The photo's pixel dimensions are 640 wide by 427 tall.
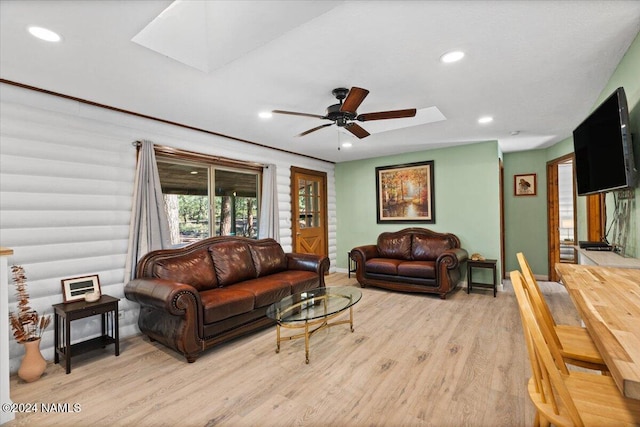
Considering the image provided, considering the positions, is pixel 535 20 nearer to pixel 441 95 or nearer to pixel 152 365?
pixel 441 95

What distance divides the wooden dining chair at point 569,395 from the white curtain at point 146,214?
11.6ft

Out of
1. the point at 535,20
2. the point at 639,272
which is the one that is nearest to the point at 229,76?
the point at 535,20

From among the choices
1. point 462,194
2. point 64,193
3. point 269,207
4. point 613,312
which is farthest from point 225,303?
point 462,194

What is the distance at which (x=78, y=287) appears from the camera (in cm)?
291

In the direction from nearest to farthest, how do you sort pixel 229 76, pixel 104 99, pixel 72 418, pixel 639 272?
pixel 639 272, pixel 72 418, pixel 229 76, pixel 104 99

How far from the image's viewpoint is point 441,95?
3059 mm

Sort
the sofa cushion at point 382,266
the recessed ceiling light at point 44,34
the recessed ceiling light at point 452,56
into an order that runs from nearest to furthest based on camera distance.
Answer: the recessed ceiling light at point 44,34
the recessed ceiling light at point 452,56
the sofa cushion at point 382,266

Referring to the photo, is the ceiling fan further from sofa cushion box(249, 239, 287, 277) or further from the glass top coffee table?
sofa cushion box(249, 239, 287, 277)

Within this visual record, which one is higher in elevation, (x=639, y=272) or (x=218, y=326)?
(x=639, y=272)

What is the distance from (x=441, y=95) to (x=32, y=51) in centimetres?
341

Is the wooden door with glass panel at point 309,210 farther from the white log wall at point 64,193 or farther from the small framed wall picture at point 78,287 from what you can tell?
the small framed wall picture at point 78,287

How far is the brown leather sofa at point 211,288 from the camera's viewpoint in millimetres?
2748

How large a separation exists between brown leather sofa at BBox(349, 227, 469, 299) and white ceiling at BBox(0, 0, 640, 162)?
2267 mm

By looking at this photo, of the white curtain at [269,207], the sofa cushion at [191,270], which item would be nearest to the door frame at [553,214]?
the white curtain at [269,207]
